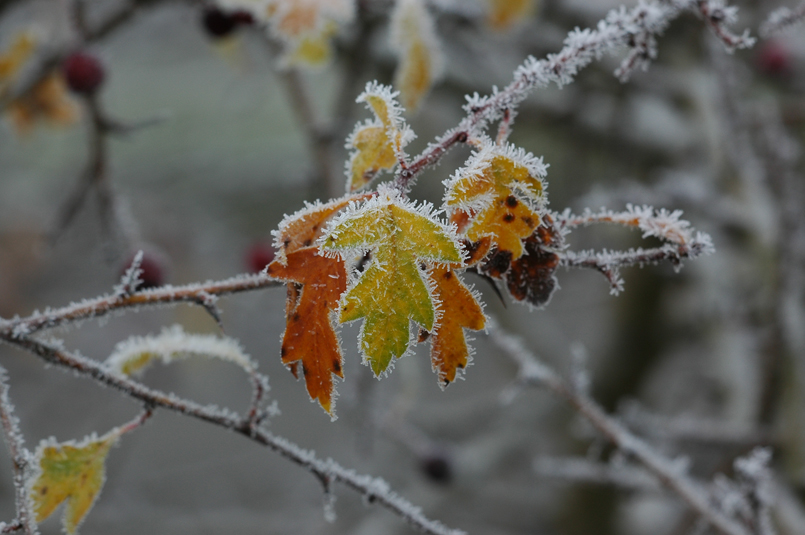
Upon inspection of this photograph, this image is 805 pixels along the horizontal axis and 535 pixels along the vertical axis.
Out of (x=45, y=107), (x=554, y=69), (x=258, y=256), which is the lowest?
(x=554, y=69)

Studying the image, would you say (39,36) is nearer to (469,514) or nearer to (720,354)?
(720,354)

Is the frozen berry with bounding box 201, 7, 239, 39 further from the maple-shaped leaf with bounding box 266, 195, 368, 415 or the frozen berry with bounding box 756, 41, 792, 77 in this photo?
the frozen berry with bounding box 756, 41, 792, 77

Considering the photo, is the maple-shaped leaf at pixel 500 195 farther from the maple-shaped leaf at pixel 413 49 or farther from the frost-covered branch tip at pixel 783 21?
the maple-shaped leaf at pixel 413 49

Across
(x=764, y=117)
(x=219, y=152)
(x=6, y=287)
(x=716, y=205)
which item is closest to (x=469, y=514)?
(x=716, y=205)

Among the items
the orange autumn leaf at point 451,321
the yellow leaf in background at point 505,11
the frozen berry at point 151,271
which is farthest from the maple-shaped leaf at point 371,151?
the yellow leaf in background at point 505,11

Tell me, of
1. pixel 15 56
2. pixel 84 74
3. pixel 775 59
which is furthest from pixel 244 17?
pixel 775 59

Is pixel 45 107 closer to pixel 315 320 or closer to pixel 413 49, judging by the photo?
pixel 413 49
